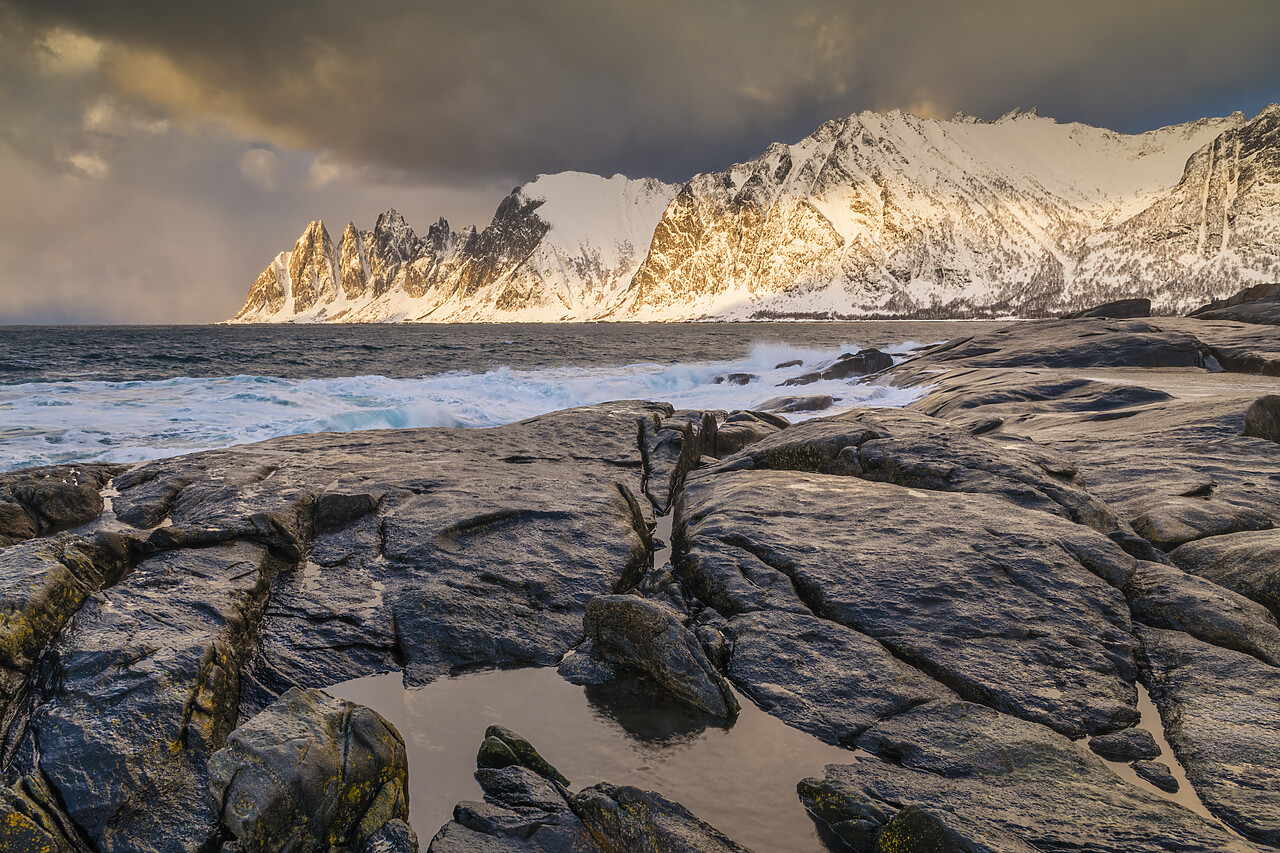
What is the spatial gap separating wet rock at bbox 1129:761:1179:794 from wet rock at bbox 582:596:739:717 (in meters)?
2.39

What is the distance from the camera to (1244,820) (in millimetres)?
3010

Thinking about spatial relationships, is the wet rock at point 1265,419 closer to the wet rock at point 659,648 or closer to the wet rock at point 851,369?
the wet rock at point 659,648

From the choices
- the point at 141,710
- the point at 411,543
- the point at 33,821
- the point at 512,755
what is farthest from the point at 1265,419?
the point at 33,821

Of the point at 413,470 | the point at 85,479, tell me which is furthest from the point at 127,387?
the point at 413,470

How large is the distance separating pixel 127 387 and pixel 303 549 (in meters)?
26.9

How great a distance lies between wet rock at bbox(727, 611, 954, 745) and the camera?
3.97m

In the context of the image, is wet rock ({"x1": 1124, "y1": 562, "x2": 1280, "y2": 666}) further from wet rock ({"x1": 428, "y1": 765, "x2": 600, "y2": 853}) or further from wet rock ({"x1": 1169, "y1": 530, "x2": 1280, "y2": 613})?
wet rock ({"x1": 428, "y1": 765, "x2": 600, "y2": 853})

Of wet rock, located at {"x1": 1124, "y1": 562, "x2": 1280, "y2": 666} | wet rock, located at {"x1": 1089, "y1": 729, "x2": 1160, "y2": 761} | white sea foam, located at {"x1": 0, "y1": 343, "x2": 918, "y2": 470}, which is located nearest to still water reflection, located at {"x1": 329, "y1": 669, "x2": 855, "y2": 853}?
wet rock, located at {"x1": 1089, "y1": 729, "x2": 1160, "y2": 761}

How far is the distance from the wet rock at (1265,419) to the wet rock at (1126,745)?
7.73m

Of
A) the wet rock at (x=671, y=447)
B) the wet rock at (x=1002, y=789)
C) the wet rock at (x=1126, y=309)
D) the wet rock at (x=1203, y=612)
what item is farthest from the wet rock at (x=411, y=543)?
the wet rock at (x=1126, y=309)

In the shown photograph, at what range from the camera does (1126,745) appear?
361 cm

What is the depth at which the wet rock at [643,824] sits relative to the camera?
283 centimetres

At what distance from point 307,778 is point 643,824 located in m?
1.70

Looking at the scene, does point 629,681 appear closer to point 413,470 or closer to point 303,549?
point 303,549
